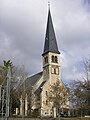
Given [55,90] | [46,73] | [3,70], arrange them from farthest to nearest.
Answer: [46,73] < [55,90] < [3,70]

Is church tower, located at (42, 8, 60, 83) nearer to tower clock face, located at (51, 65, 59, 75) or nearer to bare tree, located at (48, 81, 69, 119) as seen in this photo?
tower clock face, located at (51, 65, 59, 75)

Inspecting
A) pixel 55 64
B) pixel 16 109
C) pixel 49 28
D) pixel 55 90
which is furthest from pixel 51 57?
pixel 16 109

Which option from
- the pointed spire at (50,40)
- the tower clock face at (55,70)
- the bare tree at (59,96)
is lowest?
the bare tree at (59,96)

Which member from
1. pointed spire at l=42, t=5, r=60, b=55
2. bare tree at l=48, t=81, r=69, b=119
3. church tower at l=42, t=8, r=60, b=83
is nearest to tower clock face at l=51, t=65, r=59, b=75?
church tower at l=42, t=8, r=60, b=83

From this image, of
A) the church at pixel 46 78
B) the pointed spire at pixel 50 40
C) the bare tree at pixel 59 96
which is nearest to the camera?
the bare tree at pixel 59 96

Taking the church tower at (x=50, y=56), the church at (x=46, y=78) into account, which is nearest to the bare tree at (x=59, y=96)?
the church at (x=46, y=78)

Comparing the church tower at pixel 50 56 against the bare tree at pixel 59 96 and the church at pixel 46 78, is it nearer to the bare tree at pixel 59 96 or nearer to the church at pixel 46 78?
the church at pixel 46 78

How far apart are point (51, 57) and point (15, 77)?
86.6 feet

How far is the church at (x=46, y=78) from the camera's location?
73.6m

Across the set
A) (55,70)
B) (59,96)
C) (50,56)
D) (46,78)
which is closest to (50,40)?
(50,56)

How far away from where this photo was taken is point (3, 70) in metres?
56.8

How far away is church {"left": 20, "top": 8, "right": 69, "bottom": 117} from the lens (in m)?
73.6

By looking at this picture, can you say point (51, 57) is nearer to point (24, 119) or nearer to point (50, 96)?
point (50, 96)

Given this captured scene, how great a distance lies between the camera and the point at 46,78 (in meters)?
80.2
